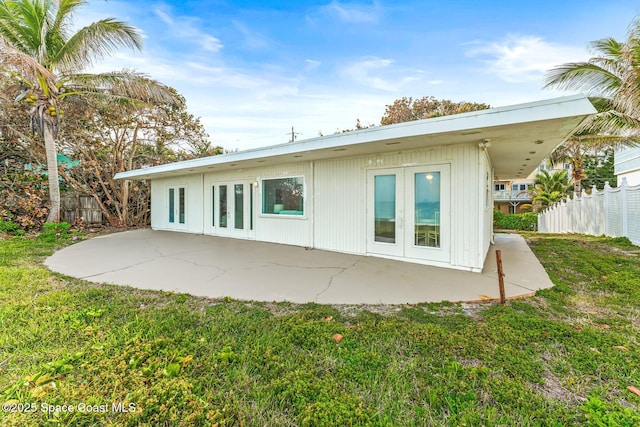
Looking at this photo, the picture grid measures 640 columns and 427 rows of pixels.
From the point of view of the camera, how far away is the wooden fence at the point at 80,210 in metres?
11.9

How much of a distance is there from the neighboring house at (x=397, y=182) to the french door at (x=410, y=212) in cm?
2

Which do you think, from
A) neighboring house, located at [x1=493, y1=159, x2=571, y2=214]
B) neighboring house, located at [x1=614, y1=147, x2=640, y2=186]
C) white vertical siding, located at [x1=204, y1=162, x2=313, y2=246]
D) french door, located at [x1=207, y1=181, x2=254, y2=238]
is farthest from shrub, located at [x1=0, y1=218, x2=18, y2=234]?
neighboring house, located at [x1=493, y1=159, x2=571, y2=214]

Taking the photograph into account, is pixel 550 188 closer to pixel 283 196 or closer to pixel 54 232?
pixel 283 196

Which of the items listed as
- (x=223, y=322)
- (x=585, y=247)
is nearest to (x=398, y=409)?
(x=223, y=322)

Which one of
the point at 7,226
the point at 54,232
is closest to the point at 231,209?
the point at 54,232

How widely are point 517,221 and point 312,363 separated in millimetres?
23452

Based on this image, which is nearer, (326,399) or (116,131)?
(326,399)

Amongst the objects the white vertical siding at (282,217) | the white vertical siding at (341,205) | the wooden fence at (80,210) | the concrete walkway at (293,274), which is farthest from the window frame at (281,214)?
the wooden fence at (80,210)

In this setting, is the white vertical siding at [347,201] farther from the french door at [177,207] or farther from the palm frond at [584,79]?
the palm frond at [584,79]

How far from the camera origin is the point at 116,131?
40.3 feet

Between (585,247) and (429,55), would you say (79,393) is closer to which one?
(585,247)

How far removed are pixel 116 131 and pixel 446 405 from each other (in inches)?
595

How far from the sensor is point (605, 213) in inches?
369

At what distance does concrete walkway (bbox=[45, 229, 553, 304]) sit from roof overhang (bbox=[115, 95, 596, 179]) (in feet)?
7.70
